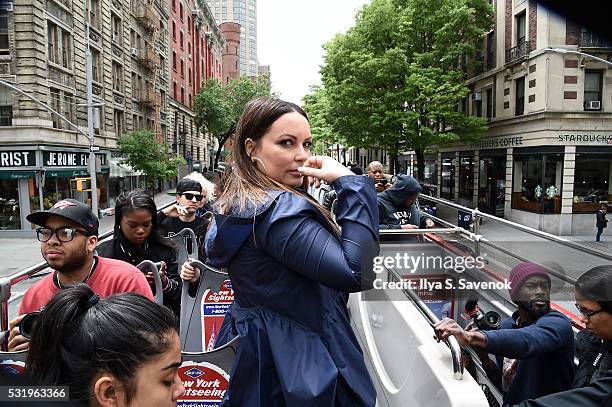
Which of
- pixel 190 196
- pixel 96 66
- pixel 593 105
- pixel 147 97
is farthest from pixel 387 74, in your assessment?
pixel 593 105

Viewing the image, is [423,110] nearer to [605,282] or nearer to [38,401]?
[605,282]

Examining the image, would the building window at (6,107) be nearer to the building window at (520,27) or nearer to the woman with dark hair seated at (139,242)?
the woman with dark hair seated at (139,242)

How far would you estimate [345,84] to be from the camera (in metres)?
19.4

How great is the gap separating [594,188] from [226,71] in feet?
43.1

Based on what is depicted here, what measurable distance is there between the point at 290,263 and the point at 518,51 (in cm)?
174

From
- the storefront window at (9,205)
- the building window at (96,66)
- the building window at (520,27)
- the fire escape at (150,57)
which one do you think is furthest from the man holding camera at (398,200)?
the building window at (96,66)

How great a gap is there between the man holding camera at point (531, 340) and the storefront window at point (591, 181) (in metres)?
0.44

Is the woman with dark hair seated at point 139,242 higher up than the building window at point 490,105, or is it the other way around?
the building window at point 490,105

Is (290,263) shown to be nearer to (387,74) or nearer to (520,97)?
(520,97)

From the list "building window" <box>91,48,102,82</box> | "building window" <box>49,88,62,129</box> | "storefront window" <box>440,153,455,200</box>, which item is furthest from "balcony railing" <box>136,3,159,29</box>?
"storefront window" <box>440,153,455,200</box>

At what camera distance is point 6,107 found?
13.0ft

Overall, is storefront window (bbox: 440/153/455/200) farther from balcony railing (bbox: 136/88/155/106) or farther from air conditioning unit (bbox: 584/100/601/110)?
balcony railing (bbox: 136/88/155/106)

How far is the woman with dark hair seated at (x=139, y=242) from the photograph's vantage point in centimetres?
296

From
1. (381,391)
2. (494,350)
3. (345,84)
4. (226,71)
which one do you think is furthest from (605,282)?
(345,84)
